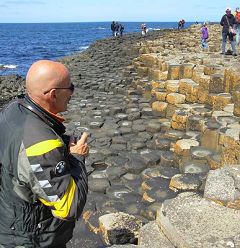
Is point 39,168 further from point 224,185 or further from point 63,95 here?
point 224,185

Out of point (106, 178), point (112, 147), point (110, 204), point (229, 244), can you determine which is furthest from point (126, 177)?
point (229, 244)

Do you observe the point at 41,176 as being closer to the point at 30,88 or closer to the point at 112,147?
the point at 30,88

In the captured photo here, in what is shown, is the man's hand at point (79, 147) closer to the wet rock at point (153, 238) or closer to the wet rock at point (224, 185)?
the wet rock at point (153, 238)

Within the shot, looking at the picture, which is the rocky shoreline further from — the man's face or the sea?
the sea

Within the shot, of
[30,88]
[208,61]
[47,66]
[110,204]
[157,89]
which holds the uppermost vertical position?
[47,66]

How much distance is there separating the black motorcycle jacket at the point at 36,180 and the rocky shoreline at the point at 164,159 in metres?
1.43

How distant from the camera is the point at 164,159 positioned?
665 cm

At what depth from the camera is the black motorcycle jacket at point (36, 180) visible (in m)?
1.88

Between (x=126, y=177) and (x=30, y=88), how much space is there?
14.2ft

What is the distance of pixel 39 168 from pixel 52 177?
0.09 meters

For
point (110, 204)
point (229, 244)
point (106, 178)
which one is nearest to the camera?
point (229, 244)

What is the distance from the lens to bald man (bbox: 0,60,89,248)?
189 cm

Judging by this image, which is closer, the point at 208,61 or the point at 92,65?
the point at 208,61

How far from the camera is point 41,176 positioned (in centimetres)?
187
